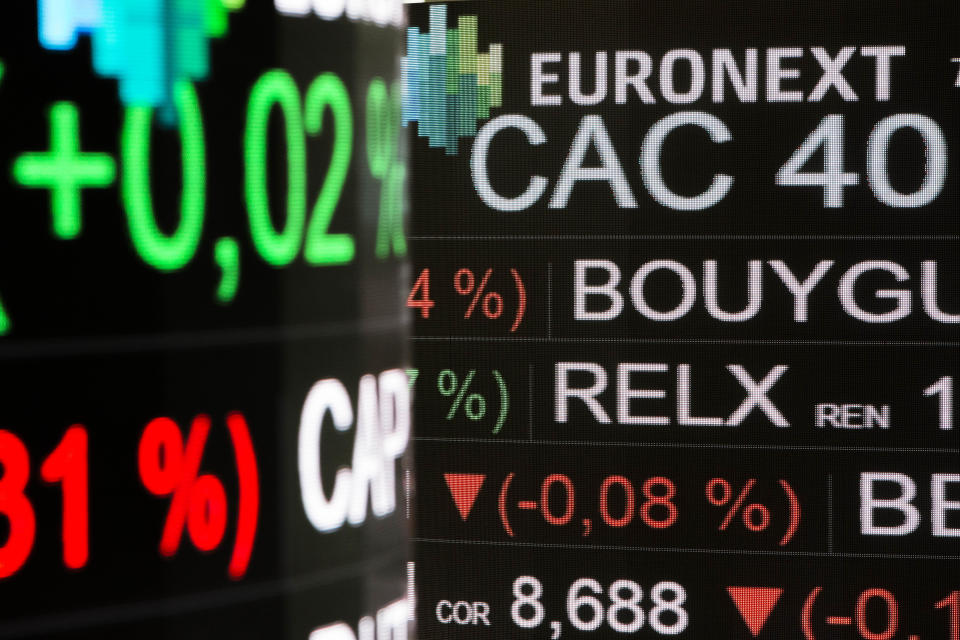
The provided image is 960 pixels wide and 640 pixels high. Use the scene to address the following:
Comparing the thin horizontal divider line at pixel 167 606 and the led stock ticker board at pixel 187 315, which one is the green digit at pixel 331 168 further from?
the thin horizontal divider line at pixel 167 606

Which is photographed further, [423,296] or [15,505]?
[423,296]

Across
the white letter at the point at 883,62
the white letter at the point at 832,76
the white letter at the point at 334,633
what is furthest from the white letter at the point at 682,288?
the white letter at the point at 334,633

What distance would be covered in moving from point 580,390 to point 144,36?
2.31 m

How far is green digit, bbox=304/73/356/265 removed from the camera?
1.94 meters

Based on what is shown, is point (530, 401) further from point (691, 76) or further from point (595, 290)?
point (691, 76)

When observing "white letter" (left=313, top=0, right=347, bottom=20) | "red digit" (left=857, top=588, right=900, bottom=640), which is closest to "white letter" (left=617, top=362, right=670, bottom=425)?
"red digit" (left=857, top=588, right=900, bottom=640)

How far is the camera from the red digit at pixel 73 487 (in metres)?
1.71

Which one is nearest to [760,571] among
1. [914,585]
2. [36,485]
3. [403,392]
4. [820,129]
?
[914,585]

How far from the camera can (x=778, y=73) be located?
371cm

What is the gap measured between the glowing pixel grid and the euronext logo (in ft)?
6.99

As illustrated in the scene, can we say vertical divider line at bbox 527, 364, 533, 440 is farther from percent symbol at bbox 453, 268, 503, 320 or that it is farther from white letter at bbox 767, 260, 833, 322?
white letter at bbox 767, 260, 833, 322

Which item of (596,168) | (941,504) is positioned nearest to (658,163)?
(596,168)

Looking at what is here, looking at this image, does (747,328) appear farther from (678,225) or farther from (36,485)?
(36,485)

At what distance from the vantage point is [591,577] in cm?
389
